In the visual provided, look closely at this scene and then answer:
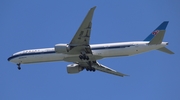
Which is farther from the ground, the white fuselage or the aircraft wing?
the aircraft wing

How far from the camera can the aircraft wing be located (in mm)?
51544

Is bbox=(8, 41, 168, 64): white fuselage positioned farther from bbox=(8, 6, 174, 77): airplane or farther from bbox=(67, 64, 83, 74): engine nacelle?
bbox=(67, 64, 83, 74): engine nacelle

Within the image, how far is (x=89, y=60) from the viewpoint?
58406 mm

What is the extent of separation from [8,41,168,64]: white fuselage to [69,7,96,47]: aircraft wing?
8.22 feet

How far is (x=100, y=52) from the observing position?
56719 mm

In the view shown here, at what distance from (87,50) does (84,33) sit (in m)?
3.24

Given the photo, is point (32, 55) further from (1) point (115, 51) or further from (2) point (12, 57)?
(1) point (115, 51)

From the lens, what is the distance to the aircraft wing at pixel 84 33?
51.5 meters

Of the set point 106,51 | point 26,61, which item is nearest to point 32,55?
point 26,61

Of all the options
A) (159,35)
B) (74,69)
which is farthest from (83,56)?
(159,35)

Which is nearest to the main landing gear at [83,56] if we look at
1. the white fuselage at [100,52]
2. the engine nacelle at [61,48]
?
the white fuselage at [100,52]

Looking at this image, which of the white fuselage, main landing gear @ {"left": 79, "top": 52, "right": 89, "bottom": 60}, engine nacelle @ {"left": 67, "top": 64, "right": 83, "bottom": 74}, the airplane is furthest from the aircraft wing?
engine nacelle @ {"left": 67, "top": 64, "right": 83, "bottom": 74}

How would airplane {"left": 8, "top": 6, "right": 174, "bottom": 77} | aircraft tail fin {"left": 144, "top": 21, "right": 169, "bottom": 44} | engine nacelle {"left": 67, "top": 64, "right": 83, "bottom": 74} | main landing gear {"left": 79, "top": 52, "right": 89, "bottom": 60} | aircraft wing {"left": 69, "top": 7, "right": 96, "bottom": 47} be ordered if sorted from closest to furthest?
aircraft wing {"left": 69, "top": 7, "right": 96, "bottom": 47}
aircraft tail fin {"left": 144, "top": 21, "right": 169, "bottom": 44}
airplane {"left": 8, "top": 6, "right": 174, "bottom": 77}
main landing gear {"left": 79, "top": 52, "right": 89, "bottom": 60}
engine nacelle {"left": 67, "top": 64, "right": 83, "bottom": 74}

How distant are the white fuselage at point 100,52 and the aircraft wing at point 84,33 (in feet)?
8.22
